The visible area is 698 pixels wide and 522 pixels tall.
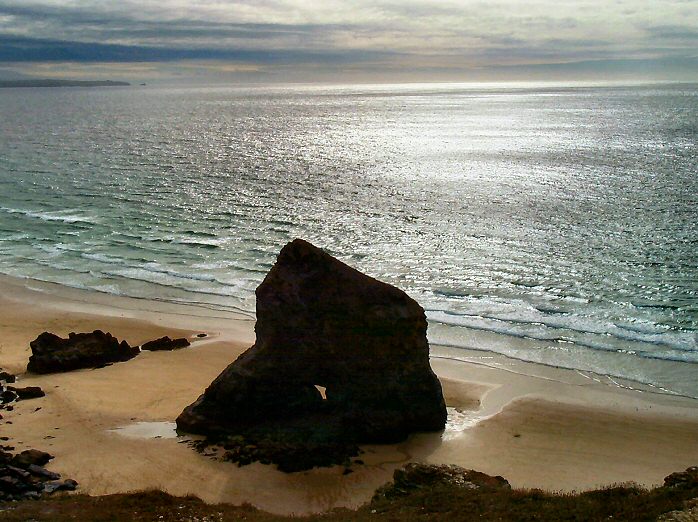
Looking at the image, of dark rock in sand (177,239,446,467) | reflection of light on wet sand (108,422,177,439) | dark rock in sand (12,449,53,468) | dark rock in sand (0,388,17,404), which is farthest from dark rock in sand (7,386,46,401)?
dark rock in sand (177,239,446,467)

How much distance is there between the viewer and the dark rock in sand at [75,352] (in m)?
23.9

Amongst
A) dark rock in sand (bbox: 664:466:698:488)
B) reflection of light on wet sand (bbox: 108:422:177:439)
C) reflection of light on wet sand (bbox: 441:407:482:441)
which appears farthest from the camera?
reflection of light on wet sand (bbox: 441:407:482:441)

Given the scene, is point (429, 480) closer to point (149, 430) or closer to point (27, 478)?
point (149, 430)

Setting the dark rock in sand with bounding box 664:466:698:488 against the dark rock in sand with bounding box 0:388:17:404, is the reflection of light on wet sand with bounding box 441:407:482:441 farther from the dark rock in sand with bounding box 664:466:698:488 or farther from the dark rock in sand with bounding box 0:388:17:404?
Result: the dark rock in sand with bounding box 0:388:17:404

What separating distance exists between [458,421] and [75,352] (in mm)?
12515

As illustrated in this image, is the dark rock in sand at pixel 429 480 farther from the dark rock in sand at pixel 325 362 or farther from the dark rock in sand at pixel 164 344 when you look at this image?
the dark rock in sand at pixel 164 344

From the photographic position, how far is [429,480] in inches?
581

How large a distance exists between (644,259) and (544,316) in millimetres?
9451

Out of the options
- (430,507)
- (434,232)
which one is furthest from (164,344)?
(434,232)

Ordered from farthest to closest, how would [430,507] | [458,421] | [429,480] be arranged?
[458,421]
[429,480]
[430,507]

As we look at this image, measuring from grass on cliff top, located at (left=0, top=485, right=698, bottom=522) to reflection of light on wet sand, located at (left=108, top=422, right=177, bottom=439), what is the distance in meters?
3.87

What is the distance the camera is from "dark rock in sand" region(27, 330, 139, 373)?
78.3ft

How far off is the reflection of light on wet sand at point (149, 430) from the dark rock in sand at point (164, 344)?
7.08m

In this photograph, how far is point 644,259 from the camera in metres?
35.5
